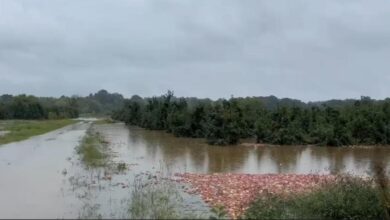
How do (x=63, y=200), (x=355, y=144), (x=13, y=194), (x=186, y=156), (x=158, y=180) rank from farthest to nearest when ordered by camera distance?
(x=355, y=144)
(x=186, y=156)
(x=158, y=180)
(x=13, y=194)
(x=63, y=200)

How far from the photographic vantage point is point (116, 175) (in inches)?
1014

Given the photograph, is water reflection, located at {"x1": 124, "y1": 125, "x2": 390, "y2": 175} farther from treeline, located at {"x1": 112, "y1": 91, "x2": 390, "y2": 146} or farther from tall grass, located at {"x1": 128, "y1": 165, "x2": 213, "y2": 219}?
tall grass, located at {"x1": 128, "y1": 165, "x2": 213, "y2": 219}

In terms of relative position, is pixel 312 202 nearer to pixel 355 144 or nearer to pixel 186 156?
pixel 186 156

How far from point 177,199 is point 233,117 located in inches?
1324

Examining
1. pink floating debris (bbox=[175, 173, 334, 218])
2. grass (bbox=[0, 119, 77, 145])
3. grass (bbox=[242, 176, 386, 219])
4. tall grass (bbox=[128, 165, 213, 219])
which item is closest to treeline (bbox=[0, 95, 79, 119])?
grass (bbox=[0, 119, 77, 145])

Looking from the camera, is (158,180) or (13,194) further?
(158,180)

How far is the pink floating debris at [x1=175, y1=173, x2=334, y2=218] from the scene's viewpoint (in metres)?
17.1

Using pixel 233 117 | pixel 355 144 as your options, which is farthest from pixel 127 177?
pixel 355 144

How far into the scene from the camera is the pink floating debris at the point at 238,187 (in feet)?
56.2

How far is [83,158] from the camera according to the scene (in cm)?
3356

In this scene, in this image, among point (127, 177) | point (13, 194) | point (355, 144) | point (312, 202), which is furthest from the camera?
point (355, 144)

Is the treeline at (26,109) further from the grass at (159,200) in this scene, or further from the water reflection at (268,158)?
the grass at (159,200)

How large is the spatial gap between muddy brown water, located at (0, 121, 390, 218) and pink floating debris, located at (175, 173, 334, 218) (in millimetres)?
1165

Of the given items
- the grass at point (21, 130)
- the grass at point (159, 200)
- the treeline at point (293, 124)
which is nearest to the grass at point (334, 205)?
the grass at point (159, 200)
